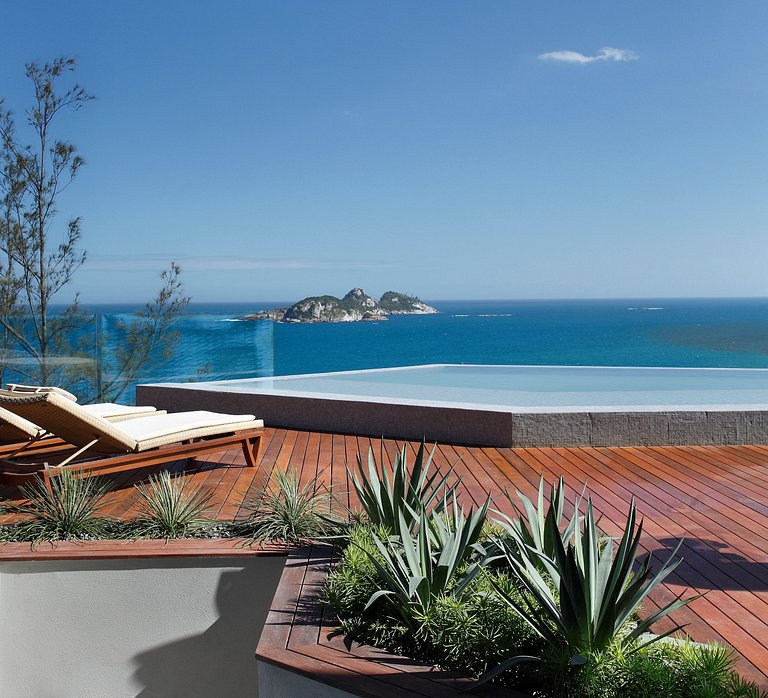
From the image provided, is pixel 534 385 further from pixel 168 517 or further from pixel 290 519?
pixel 168 517

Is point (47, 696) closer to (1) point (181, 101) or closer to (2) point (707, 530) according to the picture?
(2) point (707, 530)

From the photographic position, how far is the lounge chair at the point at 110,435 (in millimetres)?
3967

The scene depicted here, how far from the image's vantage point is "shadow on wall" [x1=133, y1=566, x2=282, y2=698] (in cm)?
329

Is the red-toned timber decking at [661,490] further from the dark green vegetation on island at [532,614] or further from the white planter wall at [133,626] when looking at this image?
the white planter wall at [133,626]

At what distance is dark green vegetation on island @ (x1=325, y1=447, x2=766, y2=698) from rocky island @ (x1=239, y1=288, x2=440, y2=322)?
5923cm

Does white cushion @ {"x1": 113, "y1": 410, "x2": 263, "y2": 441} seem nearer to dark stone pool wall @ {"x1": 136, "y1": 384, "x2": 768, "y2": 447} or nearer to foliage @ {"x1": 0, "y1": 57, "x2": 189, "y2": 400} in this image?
dark stone pool wall @ {"x1": 136, "y1": 384, "x2": 768, "y2": 447}

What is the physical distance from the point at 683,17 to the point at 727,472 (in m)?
19.9

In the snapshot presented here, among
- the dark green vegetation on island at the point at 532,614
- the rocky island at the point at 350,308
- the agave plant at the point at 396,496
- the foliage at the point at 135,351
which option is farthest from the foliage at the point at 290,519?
the rocky island at the point at 350,308

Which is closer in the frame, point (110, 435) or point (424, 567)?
point (424, 567)

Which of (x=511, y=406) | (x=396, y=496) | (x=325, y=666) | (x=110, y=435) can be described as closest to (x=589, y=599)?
(x=325, y=666)

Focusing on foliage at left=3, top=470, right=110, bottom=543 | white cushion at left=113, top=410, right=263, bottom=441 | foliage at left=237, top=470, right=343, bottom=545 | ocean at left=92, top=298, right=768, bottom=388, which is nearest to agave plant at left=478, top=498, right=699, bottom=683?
foliage at left=237, top=470, right=343, bottom=545

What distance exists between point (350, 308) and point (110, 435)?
70.0 meters

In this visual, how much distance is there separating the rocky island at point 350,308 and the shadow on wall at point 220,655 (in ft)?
191

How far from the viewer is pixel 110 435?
4.15 meters
